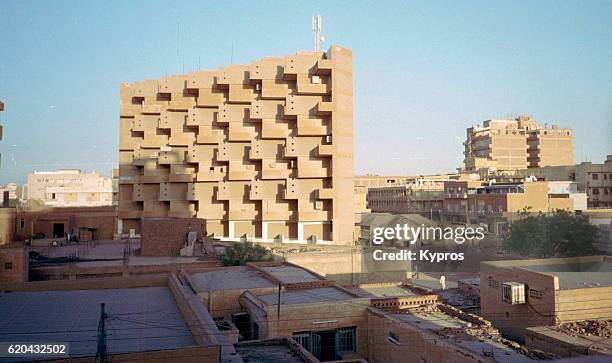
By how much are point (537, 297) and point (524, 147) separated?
57809mm

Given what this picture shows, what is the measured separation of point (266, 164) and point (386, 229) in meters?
10.8

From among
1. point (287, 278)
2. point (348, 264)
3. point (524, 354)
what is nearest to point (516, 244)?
point (348, 264)

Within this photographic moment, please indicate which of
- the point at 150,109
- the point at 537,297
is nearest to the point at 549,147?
the point at 150,109

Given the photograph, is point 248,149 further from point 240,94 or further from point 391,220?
point 391,220

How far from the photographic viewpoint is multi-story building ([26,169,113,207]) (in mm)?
57188

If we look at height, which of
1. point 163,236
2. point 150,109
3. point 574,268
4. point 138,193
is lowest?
point 574,268

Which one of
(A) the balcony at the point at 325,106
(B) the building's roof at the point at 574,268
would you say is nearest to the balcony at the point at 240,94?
(A) the balcony at the point at 325,106

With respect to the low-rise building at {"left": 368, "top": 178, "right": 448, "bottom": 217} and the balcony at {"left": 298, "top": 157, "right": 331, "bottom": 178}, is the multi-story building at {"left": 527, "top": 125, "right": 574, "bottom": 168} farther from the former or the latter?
the balcony at {"left": 298, "top": 157, "right": 331, "bottom": 178}

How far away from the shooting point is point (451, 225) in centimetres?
4144

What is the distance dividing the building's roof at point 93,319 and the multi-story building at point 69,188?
4468 centimetres

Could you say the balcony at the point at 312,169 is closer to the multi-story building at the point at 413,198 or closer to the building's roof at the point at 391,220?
the building's roof at the point at 391,220

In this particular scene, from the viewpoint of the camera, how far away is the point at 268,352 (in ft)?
32.9

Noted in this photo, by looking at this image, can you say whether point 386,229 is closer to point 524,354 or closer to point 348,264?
point 348,264

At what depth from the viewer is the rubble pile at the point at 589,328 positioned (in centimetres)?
1112
